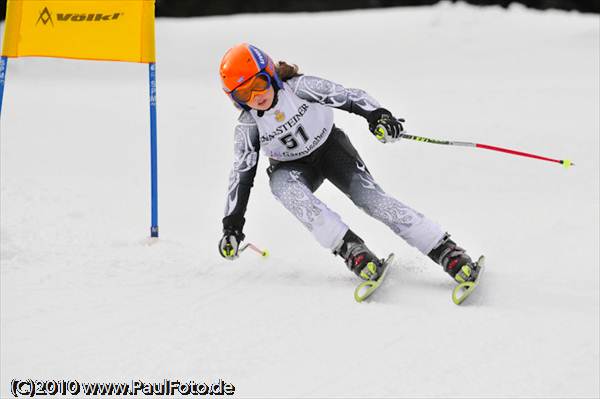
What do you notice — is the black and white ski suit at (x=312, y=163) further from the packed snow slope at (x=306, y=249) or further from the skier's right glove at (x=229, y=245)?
the packed snow slope at (x=306, y=249)

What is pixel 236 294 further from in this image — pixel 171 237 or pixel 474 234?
pixel 474 234

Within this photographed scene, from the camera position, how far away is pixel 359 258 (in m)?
4.21

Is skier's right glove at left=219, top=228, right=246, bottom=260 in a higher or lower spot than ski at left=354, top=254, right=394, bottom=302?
lower

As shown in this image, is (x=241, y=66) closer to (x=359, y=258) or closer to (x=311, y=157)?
(x=311, y=157)

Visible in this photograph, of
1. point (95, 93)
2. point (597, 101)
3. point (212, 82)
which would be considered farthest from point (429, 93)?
point (95, 93)

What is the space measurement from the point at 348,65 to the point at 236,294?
7738 millimetres

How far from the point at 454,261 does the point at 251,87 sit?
140 centimetres

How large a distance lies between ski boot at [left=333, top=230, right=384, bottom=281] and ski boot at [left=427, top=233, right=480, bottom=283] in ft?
1.02

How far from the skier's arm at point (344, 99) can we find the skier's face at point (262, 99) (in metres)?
0.18

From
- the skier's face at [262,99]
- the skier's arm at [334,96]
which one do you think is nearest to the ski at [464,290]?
the skier's arm at [334,96]

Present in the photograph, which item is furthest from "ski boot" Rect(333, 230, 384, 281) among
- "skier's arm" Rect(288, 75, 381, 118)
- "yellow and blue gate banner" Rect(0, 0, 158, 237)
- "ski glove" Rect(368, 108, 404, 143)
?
"yellow and blue gate banner" Rect(0, 0, 158, 237)

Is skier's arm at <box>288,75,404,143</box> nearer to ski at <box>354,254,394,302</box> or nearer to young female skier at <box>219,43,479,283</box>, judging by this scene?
young female skier at <box>219,43,479,283</box>

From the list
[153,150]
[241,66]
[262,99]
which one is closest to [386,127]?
[262,99]

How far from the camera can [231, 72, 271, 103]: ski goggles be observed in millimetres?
A: 4223
